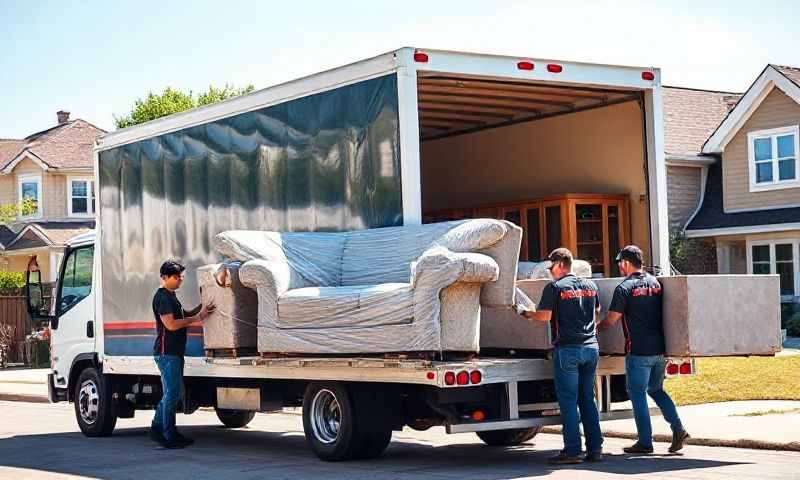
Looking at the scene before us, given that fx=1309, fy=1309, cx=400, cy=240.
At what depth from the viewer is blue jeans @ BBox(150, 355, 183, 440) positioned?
12977 mm

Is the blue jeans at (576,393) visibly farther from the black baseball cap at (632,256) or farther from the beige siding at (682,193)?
the beige siding at (682,193)

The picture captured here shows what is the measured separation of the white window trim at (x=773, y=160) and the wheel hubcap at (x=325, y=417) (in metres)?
23.3

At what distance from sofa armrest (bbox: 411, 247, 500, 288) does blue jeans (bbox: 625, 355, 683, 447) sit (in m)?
1.58

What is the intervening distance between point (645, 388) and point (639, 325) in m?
0.59

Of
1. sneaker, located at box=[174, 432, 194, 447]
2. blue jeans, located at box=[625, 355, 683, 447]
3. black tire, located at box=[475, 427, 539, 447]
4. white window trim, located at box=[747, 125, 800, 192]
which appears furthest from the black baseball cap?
white window trim, located at box=[747, 125, 800, 192]

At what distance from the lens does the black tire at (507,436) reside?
41.8ft

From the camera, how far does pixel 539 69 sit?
11656 mm

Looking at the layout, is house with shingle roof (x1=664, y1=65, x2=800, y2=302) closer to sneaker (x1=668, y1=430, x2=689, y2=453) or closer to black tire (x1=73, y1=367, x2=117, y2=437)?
black tire (x1=73, y1=367, x2=117, y2=437)

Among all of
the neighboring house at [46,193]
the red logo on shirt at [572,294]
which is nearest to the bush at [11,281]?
the neighboring house at [46,193]

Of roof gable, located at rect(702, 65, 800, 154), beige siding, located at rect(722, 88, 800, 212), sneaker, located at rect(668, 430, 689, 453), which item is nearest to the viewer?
sneaker, located at rect(668, 430, 689, 453)

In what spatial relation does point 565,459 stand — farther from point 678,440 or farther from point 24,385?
point 24,385

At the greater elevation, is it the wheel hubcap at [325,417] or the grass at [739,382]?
the wheel hubcap at [325,417]

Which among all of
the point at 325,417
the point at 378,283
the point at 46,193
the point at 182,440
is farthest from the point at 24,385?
the point at 46,193

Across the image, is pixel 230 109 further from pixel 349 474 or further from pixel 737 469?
pixel 737 469
